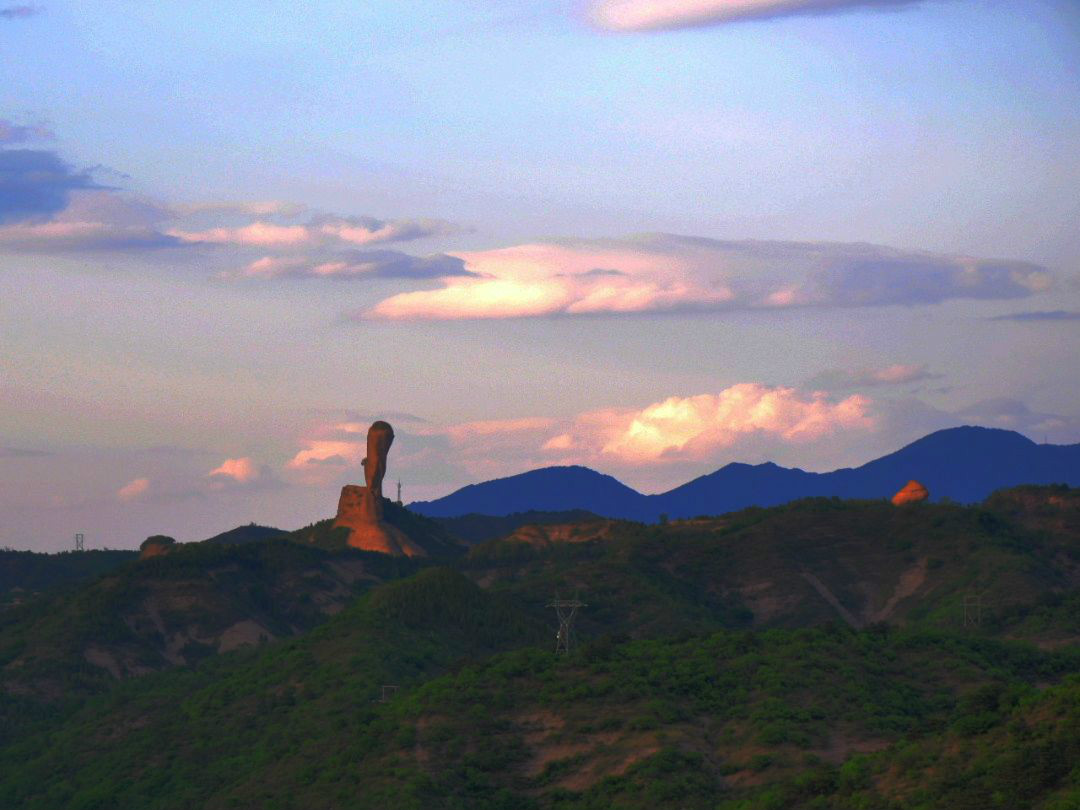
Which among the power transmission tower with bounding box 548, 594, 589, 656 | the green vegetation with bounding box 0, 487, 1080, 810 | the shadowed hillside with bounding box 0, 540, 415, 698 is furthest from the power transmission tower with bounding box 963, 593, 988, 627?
the shadowed hillside with bounding box 0, 540, 415, 698

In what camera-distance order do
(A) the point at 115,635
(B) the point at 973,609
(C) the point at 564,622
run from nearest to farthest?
(C) the point at 564,622
(B) the point at 973,609
(A) the point at 115,635

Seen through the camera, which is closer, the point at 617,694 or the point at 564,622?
the point at 617,694

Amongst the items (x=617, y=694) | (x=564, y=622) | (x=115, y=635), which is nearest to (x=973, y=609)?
(x=564, y=622)

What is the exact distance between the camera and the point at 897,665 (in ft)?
390

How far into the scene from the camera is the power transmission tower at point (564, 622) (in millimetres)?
129125

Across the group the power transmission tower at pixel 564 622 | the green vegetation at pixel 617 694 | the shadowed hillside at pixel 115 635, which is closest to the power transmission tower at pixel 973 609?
the green vegetation at pixel 617 694

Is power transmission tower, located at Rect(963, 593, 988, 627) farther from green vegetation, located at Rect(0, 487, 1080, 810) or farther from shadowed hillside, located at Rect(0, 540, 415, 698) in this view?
shadowed hillside, located at Rect(0, 540, 415, 698)

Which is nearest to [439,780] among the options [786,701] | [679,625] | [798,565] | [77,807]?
[786,701]

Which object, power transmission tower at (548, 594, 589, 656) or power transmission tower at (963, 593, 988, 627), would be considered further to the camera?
power transmission tower at (963, 593, 988, 627)

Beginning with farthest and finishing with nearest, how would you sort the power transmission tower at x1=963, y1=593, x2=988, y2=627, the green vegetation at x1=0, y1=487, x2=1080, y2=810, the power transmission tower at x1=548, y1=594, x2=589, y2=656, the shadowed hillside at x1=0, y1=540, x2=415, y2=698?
the shadowed hillside at x1=0, y1=540, x2=415, y2=698
the power transmission tower at x1=963, y1=593, x2=988, y2=627
the power transmission tower at x1=548, y1=594, x2=589, y2=656
the green vegetation at x1=0, y1=487, x2=1080, y2=810

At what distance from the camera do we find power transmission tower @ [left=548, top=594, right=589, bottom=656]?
129125 mm

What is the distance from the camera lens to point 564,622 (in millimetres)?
132375

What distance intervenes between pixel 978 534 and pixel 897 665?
76.7 meters

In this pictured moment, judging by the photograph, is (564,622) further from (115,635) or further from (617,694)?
(115,635)
